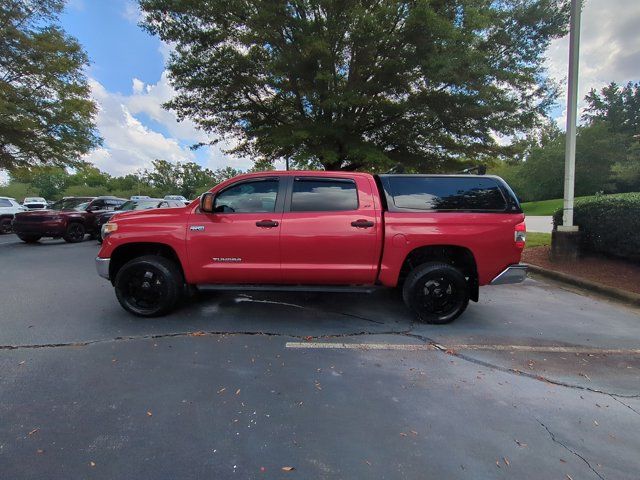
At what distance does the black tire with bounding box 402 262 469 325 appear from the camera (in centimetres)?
470

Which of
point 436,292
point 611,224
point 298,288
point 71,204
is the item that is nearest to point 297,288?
point 298,288

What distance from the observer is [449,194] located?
4812 millimetres

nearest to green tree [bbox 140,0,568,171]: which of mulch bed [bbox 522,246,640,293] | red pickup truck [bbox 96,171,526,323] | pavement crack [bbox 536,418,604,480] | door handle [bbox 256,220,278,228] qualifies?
mulch bed [bbox 522,246,640,293]

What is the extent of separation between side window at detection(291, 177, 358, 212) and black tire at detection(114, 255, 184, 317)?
1.82 m

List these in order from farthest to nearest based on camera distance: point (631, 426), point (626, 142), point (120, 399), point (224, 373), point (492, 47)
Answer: point (626, 142) → point (492, 47) → point (224, 373) → point (120, 399) → point (631, 426)

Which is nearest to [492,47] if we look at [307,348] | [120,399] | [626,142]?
[307,348]

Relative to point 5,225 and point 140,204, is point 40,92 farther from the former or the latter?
point 140,204

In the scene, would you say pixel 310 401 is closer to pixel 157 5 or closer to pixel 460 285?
pixel 460 285

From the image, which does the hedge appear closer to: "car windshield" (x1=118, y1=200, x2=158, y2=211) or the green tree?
the green tree

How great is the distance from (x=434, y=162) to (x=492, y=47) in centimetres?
396

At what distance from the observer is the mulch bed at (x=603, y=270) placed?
6.56 meters

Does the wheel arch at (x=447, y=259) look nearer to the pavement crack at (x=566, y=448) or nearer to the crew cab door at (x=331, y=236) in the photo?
the crew cab door at (x=331, y=236)

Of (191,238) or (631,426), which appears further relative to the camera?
(191,238)

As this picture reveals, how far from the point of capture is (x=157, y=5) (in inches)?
456
